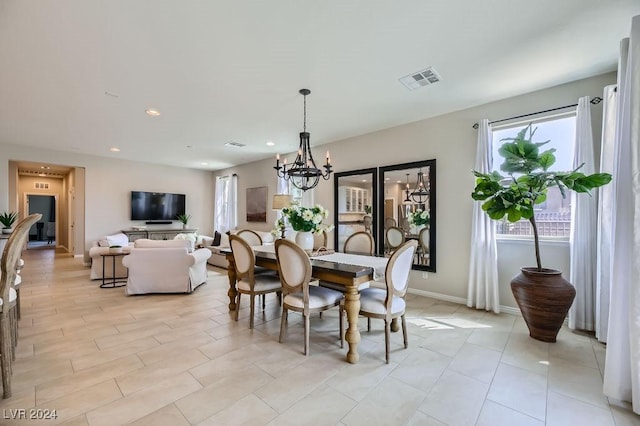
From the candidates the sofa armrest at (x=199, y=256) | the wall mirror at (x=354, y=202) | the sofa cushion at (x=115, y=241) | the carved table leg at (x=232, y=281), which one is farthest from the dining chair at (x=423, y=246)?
the sofa cushion at (x=115, y=241)

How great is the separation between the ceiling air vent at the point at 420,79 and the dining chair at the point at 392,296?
1.86 meters

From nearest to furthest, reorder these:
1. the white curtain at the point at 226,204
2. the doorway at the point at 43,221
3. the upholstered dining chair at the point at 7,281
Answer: the upholstered dining chair at the point at 7,281 → the white curtain at the point at 226,204 → the doorway at the point at 43,221

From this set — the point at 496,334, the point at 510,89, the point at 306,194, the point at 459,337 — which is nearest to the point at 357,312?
the point at 459,337

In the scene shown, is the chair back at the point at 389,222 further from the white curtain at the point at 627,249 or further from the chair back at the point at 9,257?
the chair back at the point at 9,257

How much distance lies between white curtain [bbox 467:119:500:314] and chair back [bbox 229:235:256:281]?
2.91m

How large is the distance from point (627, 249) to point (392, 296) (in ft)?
5.34

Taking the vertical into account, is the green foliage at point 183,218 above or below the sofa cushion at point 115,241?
above

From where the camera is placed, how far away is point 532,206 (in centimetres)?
287

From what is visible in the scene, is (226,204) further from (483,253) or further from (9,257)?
(483,253)

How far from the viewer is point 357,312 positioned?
2443mm

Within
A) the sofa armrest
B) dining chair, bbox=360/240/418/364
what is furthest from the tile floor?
the sofa armrest

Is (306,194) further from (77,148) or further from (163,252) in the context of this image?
(77,148)

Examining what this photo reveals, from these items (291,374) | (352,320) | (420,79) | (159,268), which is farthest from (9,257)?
(420,79)

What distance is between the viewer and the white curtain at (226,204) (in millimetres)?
8469
